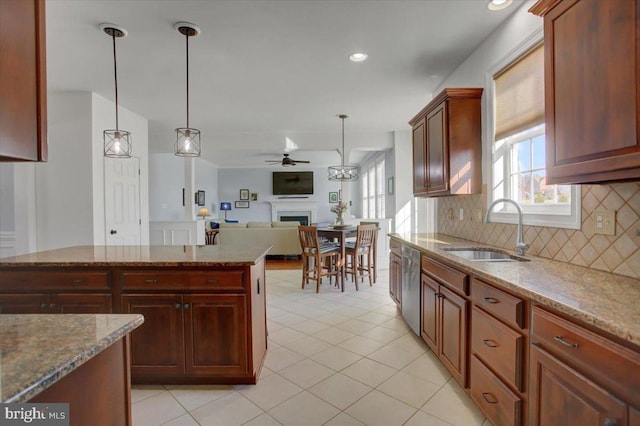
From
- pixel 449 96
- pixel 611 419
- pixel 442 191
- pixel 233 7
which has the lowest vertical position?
pixel 611 419

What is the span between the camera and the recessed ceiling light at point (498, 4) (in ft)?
7.32

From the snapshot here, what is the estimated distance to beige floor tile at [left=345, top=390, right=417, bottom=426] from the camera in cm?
184

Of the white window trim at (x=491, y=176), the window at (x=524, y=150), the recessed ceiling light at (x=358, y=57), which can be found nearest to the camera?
the white window trim at (x=491, y=176)

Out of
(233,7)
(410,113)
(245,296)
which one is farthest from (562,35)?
(410,113)

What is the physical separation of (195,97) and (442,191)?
10.9 ft

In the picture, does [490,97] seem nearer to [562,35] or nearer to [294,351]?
[562,35]

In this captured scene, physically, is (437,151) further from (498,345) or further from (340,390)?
(340,390)

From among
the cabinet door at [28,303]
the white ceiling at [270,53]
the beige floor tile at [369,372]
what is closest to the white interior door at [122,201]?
the white ceiling at [270,53]

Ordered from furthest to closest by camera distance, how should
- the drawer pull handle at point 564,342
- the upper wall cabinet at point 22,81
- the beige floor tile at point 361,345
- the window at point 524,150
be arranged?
the beige floor tile at point 361,345 < the window at point 524,150 < the drawer pull handle at point 564,342 < the upper wall cabinet at point 22,81

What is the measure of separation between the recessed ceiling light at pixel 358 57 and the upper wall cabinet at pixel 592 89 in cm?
165

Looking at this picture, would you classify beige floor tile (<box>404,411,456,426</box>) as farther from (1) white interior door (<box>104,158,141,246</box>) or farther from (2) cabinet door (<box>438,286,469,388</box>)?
(1) white interior door (<box>104,158,141,246</box>)

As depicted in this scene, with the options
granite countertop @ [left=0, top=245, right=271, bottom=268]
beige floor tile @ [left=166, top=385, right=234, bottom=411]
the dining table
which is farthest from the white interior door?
beige floor tile @ [left=166, top=385, right=234, bottom=411]

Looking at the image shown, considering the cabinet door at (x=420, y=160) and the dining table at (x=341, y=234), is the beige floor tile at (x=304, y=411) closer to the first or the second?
the cabinet door at (x=420, y=160)

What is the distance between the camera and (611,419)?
0.95 metres
